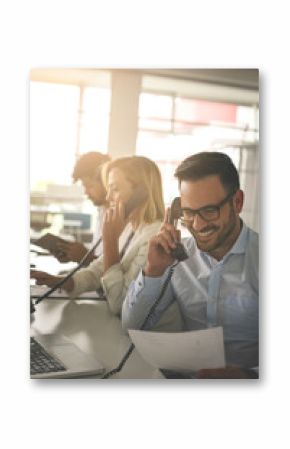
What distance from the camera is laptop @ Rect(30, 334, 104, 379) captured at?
177cm

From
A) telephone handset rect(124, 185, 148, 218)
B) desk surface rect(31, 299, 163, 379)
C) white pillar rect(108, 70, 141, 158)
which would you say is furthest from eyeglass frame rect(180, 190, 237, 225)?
desk surface rect(31, 299, 163, 379)

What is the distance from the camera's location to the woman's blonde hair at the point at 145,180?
6.01 feet

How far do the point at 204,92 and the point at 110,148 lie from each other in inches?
15.3

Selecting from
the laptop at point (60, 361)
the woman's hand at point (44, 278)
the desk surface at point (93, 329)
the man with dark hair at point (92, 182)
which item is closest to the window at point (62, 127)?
the man with dark hair at point (92, 182)

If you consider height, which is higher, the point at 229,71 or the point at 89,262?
the point at 229,71

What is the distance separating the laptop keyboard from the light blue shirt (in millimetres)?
269

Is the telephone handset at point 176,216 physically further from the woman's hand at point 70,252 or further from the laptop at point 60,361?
the laptop at point 60,361

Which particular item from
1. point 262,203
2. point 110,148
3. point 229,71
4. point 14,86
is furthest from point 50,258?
point 229,71

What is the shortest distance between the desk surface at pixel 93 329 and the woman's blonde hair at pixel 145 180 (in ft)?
1.13

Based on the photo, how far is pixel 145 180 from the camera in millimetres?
1840

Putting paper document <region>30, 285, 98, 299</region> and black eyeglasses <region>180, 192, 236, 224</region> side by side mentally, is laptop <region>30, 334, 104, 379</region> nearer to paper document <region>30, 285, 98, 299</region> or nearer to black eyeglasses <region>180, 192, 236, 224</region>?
paper document <region>30, 285, 98, 299</region>

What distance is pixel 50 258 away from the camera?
1853 millimetres

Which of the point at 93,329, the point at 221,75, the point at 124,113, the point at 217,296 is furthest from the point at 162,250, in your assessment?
the point at 221,75

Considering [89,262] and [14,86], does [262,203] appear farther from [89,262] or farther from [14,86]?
[14,86]
